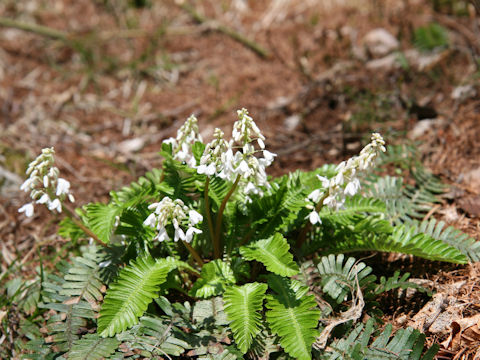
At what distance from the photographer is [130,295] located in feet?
9.35

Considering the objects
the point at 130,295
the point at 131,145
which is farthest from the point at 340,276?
the point at 131,145

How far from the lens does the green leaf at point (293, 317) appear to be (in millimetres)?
2598

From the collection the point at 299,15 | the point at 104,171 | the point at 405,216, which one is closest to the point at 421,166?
the point at 405,216

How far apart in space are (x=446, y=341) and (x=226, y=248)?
1638mm

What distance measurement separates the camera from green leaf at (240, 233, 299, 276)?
2.74 meters

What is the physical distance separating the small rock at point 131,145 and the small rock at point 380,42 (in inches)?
138

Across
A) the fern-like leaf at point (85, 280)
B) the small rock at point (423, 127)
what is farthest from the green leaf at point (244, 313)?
the small rock at point (423, 127)

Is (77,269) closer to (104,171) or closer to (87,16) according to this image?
(104,171)

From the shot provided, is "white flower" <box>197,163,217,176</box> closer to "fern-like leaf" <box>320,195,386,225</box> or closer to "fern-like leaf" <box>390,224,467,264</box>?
"fern-like leaf" <box>320,195,386,225</box>

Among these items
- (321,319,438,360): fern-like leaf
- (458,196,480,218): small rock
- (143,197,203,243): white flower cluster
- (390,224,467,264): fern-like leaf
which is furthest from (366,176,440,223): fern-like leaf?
(143,197,203,243): white flower cluster

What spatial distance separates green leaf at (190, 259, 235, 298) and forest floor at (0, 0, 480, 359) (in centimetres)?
122

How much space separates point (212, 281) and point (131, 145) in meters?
3.35

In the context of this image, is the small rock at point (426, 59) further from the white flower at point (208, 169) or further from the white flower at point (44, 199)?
the white flower at point (44, 199)

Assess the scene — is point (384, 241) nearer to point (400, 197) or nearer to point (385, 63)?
point (400, 197)
